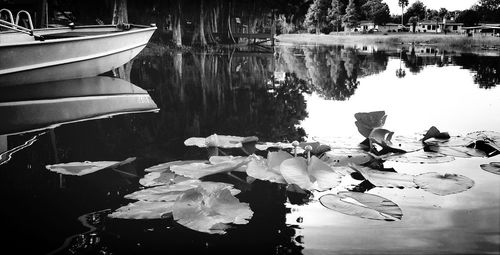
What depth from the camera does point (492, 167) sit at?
266cm

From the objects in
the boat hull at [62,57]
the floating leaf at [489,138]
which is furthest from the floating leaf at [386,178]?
the boat hull at [62,57]

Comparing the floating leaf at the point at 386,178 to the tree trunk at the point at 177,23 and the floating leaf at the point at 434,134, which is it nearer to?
the floating leaf at the point at 434,134

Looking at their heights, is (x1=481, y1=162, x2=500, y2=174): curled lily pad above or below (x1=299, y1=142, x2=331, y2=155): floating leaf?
below

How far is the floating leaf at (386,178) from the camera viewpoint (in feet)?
7.75

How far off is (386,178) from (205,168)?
102 centimetres

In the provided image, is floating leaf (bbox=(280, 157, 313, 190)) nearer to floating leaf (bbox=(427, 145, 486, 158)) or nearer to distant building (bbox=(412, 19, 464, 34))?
floating leaf (bbox=(427, 145, 486, 158))

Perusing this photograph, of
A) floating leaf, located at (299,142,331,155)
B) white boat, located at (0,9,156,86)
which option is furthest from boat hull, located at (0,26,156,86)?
floating leaf, located at (299,142,331,155)

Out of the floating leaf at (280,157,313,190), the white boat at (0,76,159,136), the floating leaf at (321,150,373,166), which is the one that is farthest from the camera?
the white boat at (0,76,159,136)

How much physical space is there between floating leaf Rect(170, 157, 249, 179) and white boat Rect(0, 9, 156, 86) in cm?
493

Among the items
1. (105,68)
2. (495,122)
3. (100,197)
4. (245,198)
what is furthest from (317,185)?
(105,68)

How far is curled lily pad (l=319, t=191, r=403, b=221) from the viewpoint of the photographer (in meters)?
1.89

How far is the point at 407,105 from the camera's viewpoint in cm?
560

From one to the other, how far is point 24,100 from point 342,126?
13.2ft

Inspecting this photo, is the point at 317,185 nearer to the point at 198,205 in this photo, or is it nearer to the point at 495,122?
the point at 198,205
